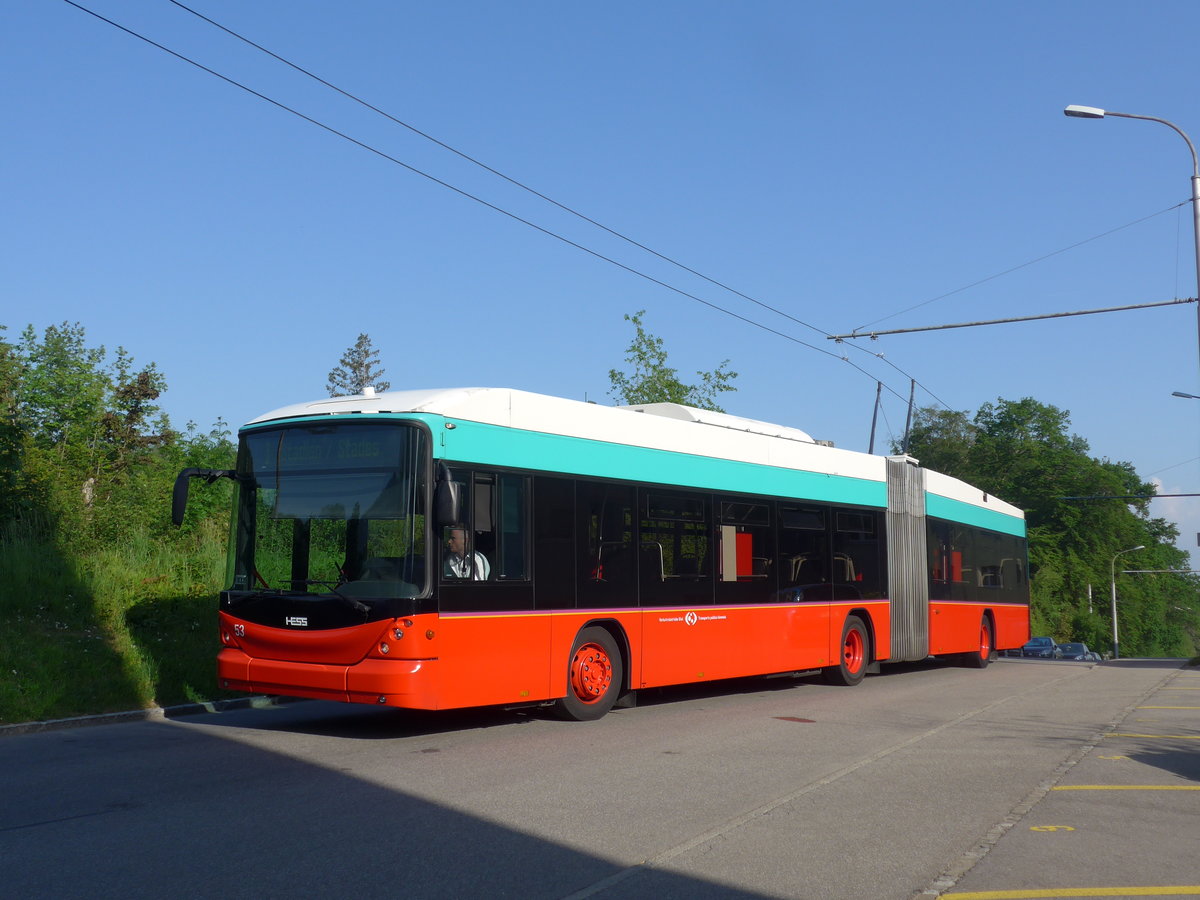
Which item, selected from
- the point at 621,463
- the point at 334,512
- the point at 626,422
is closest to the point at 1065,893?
the point at 334,512

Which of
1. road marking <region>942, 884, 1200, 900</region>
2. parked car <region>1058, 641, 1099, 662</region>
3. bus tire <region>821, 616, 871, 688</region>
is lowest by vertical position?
parked car <region>1058, 641, 1099, 662</region>

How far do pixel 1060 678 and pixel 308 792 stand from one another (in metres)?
17.1

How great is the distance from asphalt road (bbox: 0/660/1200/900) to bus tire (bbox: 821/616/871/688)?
4612 mm

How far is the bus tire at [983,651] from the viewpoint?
2436cm

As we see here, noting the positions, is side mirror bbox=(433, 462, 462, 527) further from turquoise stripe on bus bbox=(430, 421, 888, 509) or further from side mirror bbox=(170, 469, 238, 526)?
side mirror bbox=(170, 469, 238, 526)

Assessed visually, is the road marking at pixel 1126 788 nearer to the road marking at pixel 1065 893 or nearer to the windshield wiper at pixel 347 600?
the road marking at pixel 1065 893

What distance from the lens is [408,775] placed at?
29.5 ft

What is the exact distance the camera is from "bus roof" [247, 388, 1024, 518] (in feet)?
37.2

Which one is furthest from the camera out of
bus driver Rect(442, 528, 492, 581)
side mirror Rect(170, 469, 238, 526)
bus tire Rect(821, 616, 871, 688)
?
bus tire Rect(821, 616, 871, 688)

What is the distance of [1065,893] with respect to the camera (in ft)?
19.0

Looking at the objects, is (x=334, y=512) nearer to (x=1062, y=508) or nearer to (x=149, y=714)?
(x=149, y=714)

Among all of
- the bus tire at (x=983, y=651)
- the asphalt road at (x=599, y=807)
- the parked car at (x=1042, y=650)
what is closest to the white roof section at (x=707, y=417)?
the asphalt road at (x=599, y=807)

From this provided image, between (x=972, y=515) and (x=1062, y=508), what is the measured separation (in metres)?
58.5

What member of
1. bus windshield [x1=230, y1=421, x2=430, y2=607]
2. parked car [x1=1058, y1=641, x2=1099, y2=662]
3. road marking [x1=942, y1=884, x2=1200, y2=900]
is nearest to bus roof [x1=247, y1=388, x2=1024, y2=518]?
bus windshield [x1=230, y1=421, x2=430, y2=607]
